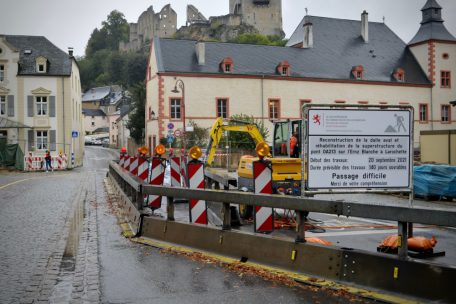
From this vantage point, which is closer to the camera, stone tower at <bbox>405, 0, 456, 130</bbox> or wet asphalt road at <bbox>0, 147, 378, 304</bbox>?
wet asphalt road at <bbox>0, 147, 378, 304</bbox>

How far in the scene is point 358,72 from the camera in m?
58.8

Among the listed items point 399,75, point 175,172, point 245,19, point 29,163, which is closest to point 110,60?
Result: point 245,19

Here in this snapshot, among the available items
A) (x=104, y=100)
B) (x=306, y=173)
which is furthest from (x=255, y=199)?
(x=104, y=100)

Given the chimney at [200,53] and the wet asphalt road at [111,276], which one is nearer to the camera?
the wet asphalt road at [111,276]

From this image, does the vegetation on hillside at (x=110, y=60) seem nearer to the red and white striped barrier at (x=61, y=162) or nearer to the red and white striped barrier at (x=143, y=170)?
the red and white striped barrier at (x=61, y=162)

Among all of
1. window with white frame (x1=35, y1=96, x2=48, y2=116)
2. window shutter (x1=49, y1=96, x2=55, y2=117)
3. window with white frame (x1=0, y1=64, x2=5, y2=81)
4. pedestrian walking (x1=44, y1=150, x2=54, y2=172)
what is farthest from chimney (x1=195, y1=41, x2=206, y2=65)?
window with white frame (x1=0, y1=64, x2=5, y2=81)

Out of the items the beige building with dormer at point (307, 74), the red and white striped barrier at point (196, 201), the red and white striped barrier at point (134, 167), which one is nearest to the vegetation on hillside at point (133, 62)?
the beige building with dormer at point (307, 74)

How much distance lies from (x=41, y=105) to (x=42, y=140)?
10.3ft

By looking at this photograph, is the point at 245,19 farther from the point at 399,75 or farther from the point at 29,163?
the point at 29,163

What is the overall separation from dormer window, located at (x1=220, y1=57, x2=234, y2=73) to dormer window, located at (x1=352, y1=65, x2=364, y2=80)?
44.7 feet

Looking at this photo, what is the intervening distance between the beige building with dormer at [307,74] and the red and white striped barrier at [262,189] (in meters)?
40.6

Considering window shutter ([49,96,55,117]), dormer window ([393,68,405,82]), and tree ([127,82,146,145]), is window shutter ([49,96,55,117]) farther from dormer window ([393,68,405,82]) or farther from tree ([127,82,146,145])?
dormer window ([393,68,405,82])

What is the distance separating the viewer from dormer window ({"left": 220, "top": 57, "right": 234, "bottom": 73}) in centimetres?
5356

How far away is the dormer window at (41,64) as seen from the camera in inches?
1969
